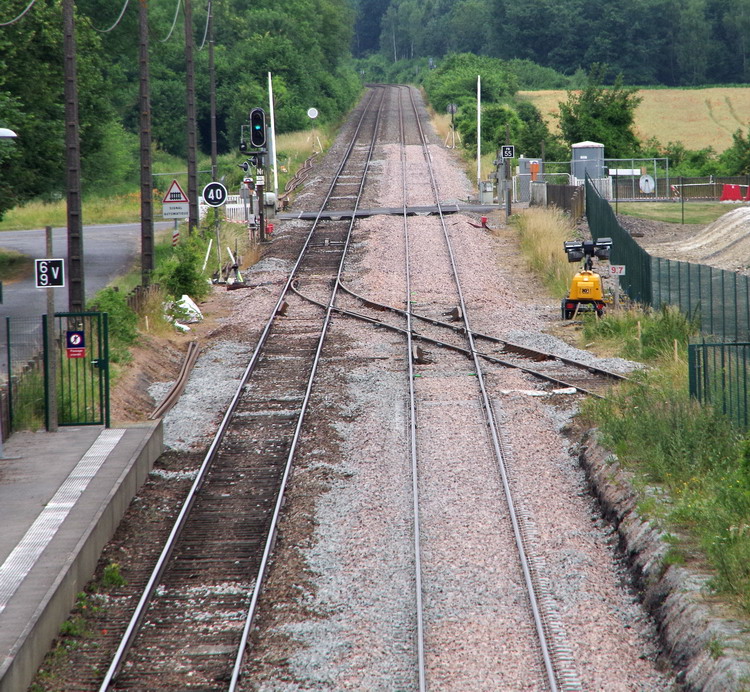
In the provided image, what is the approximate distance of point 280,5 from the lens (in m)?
98.2

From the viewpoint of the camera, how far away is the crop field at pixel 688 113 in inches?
3531

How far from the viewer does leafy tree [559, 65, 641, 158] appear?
59031 millimetres

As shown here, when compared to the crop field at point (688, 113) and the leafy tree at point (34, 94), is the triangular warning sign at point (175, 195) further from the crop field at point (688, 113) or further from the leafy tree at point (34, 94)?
the crop field at point (688, 113)

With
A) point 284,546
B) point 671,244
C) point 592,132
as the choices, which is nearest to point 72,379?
point 284,546

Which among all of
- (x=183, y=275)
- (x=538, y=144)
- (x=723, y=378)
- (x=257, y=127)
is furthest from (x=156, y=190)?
(x=723, y=378)

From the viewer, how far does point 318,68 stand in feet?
298

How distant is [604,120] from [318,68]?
3742 cm

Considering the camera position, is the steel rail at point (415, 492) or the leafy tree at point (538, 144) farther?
the leafy tree at point (538, 144)

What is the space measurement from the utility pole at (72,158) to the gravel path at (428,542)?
2.75m

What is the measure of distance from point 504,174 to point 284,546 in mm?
31649

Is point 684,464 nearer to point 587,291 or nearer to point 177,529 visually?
point 177,529

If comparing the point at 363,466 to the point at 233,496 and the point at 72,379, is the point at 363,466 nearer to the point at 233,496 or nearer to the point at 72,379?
the point at 233,496

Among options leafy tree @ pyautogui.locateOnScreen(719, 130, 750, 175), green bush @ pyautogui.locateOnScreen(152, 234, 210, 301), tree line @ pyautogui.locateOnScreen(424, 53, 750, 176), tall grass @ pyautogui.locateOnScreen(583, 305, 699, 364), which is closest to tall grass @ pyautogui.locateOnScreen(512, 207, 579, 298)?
tall grass @ pyautogui.locateOnScreen(583, 305, 699, 364)

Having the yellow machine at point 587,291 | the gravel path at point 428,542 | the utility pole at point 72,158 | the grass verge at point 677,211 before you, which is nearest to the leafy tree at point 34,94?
the utility pole at point 72,158
